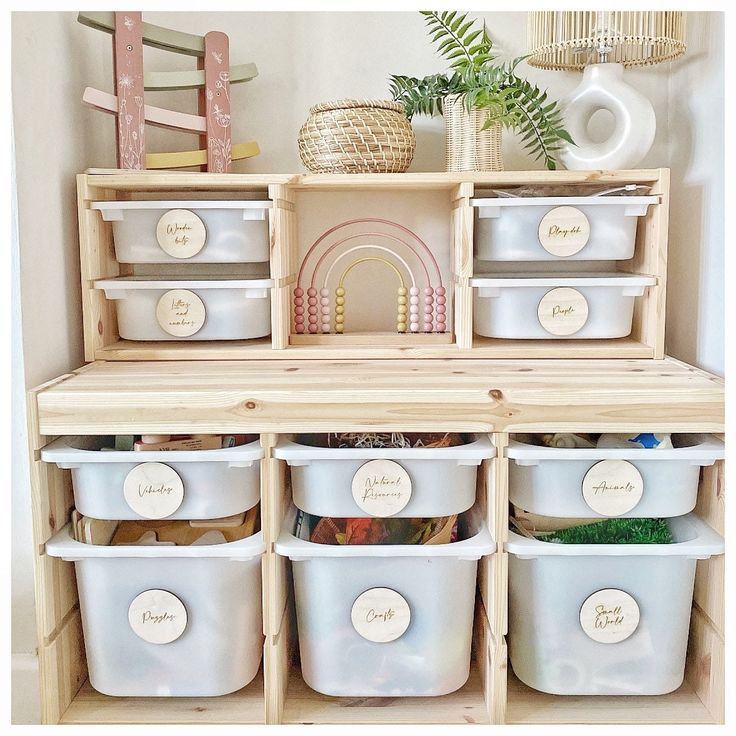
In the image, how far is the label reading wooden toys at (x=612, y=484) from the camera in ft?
4.66

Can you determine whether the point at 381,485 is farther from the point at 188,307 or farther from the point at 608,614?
the point at 188,307

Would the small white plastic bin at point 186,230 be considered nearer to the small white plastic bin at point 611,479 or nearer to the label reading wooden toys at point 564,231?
A: the label reading wooden toys at point 564,231

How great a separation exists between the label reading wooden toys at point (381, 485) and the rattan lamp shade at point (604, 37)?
94 centimetres

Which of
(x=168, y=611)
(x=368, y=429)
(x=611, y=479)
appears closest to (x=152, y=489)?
(x=168, y=611)

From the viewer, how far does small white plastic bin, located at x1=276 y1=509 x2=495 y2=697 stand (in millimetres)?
1437

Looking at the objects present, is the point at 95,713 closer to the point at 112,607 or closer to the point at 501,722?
the point at 112,607

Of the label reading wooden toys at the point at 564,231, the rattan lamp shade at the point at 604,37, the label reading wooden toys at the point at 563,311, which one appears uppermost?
the rattan lamp shade at the point at 604,37

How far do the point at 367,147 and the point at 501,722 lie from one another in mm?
1123

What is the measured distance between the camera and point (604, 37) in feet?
5.36

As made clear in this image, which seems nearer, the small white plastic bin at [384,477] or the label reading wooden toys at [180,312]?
the small white plastic bin at [384,477]

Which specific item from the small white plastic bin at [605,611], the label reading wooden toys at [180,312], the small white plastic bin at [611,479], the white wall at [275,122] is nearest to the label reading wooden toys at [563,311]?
the white wall at [275,122]

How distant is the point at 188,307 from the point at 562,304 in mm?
776
